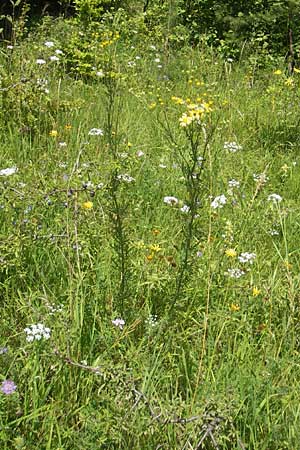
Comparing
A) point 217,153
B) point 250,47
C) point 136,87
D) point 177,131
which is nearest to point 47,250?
point 217,153

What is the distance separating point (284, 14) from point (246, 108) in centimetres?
185

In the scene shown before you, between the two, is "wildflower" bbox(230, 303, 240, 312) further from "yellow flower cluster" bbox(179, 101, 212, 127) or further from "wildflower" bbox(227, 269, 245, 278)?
"yellow flower cluster" bbox(179, 101, 212, 127)

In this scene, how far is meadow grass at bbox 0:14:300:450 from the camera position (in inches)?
60.6

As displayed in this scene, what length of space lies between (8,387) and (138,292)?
68 centimetres

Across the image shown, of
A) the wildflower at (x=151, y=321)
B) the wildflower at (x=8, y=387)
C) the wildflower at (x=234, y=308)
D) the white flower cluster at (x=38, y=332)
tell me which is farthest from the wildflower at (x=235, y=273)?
the wildflower at (x=8, y=387)

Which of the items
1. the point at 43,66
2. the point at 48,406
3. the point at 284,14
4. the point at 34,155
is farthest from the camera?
the point at 284,14

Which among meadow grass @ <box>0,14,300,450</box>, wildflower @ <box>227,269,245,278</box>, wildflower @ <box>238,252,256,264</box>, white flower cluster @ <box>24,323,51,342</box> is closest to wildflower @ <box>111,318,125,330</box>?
meadow grass @ <box>0,14,300,450</box>

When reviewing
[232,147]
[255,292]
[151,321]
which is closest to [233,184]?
[232,147]

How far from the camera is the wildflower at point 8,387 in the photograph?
4.96 feet

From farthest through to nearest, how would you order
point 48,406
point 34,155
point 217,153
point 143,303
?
1. point 217,153
2. point 34,155
3. point 143,303
4. point 48,406

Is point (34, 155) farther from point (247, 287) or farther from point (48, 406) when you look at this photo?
point (48, 406)

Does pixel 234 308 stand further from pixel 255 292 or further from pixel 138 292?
pixel 138 292

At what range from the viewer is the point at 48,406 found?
62.2 inches

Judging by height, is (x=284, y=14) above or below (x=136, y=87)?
above
